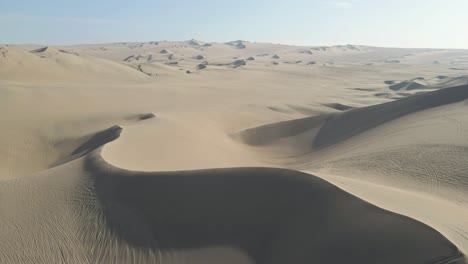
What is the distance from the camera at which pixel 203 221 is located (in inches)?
287

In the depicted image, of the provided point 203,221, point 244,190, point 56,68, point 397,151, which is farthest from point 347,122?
point 56,68

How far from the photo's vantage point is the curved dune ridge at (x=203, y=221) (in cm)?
566

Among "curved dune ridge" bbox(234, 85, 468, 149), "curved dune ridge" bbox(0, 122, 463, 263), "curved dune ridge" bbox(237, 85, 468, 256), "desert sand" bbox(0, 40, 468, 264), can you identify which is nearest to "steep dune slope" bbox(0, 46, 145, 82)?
"desert sand" bbox(0, 40, 468, 264)

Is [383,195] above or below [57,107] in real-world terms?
above

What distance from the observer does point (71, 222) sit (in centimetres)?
773

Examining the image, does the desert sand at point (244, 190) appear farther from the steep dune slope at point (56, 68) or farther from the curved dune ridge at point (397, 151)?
the steep dune slope at point (56, 68)

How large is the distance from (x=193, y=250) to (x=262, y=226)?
3.98 feet

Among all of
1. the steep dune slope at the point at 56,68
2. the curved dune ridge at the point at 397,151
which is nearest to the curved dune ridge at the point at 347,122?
the curved dune ridge at the point at 397,151

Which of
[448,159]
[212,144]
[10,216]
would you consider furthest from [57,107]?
[448,159]

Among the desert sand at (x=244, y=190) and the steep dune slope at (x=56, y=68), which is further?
the steep dune slope at (x=56, y=68)

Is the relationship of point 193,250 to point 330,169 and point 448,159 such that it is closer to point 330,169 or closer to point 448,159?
point 330,169

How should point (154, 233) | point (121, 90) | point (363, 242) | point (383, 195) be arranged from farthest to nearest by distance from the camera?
point (121, 90) < point (154, 233) < point (383, 195) < point (363, 242)

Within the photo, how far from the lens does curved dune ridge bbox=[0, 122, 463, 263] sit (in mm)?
5656

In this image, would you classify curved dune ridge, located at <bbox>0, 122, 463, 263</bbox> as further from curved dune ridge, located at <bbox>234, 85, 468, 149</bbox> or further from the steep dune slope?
the steep dune slope
